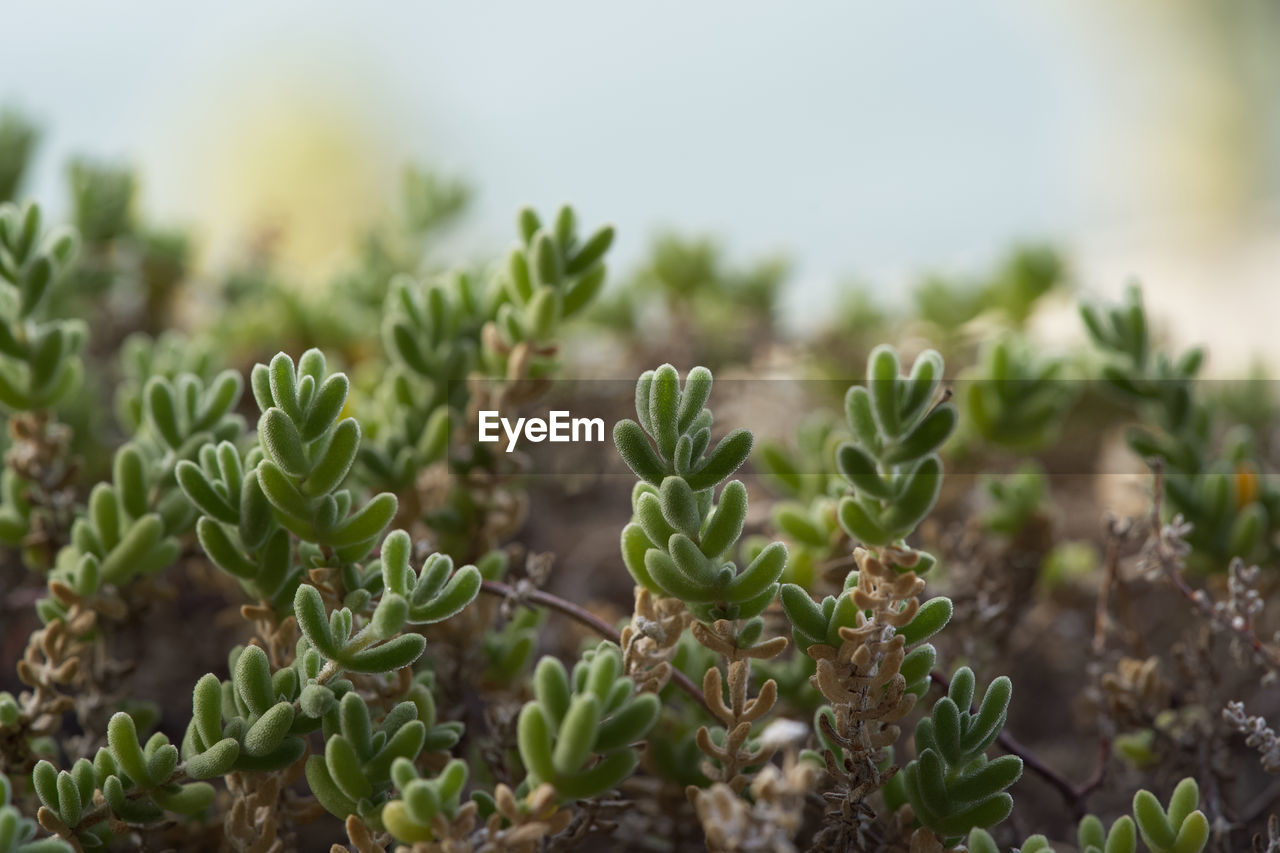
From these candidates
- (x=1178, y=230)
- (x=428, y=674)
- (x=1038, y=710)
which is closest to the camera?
(x=428, y=674)

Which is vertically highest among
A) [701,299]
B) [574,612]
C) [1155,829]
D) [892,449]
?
[701,299]

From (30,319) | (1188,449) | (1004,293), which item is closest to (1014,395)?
(1188,449)

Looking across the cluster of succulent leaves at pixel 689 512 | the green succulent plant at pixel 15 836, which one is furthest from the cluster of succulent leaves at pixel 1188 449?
the green succulent plant at pixel 15 836

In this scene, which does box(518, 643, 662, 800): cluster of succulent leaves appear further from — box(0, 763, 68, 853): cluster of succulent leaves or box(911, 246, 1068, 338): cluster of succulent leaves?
box(911, 246, 1068, 338): cluster of succulent leaves

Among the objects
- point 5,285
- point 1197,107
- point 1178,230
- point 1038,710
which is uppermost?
point 1197,107

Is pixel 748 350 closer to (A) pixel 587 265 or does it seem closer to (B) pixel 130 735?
(A) pixel 587 265

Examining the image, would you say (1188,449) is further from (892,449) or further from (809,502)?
(892,449)

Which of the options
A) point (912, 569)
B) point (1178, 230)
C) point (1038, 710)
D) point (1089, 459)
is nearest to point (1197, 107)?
point (1178, 230)
